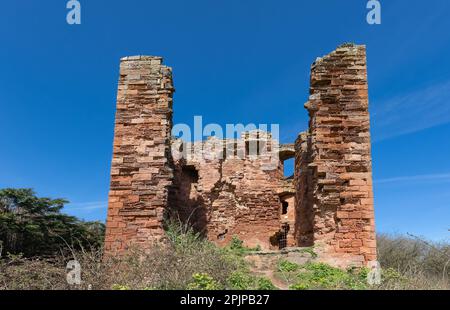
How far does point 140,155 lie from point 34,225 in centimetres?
1124

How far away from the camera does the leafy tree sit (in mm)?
18078

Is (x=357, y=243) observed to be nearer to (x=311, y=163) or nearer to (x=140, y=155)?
(x=311, y=163)

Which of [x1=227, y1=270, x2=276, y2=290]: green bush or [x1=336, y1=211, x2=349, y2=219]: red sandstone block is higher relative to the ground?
[x1=336, y1=211, x2=349, y2=219]: red sandstone block

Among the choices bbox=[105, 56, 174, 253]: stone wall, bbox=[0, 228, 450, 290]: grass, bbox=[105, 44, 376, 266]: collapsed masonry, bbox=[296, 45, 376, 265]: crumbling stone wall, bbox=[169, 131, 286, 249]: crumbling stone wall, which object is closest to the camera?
bbox=[0, 228, 450, 290]: grass

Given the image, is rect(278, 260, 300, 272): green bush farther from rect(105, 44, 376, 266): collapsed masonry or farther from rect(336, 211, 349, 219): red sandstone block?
rect(336, 211, 349, 219): red sandstone block

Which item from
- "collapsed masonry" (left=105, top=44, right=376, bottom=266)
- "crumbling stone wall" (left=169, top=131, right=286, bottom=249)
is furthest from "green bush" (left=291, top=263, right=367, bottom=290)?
"crumbling stone wall" (left=169, top=131, right=286, bottom=249)

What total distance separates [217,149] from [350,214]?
617 centimetres

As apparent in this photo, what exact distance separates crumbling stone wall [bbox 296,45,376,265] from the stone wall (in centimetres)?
311

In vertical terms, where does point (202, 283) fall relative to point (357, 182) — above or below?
below

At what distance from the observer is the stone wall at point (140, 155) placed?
350 inches

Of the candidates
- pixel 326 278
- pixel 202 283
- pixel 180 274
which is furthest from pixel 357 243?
pixel 180 274

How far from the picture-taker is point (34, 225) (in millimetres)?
18234

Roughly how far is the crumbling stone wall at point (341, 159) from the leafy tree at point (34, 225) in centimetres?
1197
